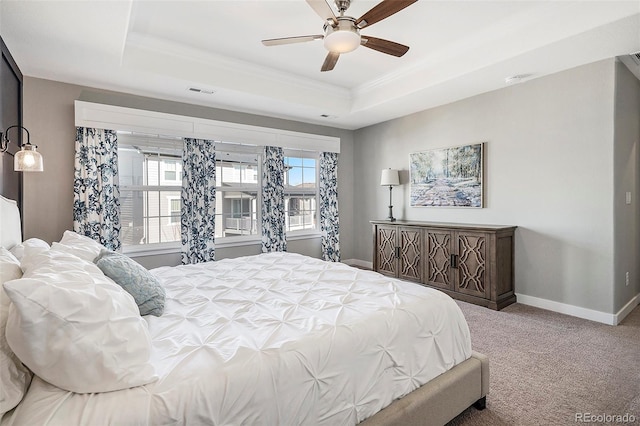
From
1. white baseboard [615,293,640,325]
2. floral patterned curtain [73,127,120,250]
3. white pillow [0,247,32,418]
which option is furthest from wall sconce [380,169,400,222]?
white pillow [0,247,32,418]

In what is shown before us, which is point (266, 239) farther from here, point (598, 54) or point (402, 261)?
point (598, 54)

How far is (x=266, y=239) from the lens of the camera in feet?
16.2

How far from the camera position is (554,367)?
7.88 feet

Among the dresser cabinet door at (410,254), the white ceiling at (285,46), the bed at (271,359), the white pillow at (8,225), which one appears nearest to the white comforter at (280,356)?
the bed at (271,359)

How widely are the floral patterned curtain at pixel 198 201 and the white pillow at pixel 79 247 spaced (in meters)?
1.94

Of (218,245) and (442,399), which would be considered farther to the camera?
(218,245)

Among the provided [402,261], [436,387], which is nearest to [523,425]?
[436,387]

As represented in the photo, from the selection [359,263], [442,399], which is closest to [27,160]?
[442,399]

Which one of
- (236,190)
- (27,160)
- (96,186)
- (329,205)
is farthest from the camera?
(329,205)

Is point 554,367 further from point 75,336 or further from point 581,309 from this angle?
point 75,336

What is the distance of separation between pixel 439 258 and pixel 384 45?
272 cm

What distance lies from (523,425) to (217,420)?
174 centimetres

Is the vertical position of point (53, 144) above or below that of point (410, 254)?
above

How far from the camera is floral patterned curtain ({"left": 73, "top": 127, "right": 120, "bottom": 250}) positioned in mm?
3537
